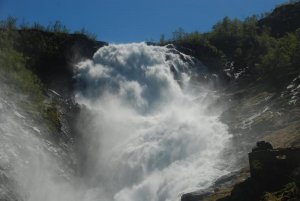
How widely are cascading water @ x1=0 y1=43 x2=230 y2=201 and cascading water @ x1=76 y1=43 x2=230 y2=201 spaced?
0.12 m

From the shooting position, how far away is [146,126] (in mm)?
62031

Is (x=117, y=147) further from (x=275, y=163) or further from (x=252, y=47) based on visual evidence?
(x=252, y=47)

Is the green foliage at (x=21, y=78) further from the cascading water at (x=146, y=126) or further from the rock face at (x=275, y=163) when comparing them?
the rock face at (x=275, y=163)

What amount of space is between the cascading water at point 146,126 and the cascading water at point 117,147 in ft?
0.39

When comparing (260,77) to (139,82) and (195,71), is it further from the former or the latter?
(139,82)

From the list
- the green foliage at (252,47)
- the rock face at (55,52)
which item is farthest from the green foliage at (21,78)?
the green foliage at (252,47)

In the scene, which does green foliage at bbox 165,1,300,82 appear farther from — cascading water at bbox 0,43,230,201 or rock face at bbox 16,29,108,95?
rock face at bbox 16,29,108,95

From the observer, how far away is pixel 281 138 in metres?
43.2

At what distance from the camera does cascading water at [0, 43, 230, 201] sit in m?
45.7

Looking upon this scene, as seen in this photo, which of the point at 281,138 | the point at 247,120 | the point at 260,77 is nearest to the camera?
the point at 281,138

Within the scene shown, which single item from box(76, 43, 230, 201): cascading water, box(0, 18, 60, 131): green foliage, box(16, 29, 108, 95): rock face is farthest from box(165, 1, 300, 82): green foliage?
box(0, 18, 60, 131): green foliage

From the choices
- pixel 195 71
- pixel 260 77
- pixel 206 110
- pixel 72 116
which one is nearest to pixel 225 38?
pixel 195 71

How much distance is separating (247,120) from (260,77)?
A: 20.6 metres

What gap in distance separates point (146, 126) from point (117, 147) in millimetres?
5708
